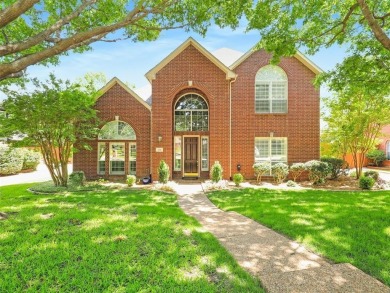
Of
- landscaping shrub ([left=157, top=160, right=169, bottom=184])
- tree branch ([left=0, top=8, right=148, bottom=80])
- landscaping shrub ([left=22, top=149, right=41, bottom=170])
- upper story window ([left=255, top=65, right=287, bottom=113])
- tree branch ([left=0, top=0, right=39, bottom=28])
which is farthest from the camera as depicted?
landscaping shrub ([left=22, top=149, right=41, bottom=170])

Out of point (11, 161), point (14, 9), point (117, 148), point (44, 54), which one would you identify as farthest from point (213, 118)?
point (11, 161)

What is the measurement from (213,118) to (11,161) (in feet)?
54.1

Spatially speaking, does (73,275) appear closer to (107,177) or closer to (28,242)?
(28,242)

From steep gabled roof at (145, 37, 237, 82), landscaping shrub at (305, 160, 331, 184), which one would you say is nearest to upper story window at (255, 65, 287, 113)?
steep gabled roof at (145, 37, 237, 82)

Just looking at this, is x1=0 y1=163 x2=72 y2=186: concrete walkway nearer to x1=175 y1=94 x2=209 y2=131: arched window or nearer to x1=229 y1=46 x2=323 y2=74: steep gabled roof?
x1=175 y1=94 x2=209 y2=131: arched window

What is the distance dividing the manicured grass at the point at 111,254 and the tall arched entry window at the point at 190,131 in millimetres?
7715

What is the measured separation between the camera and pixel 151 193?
35.5 ft

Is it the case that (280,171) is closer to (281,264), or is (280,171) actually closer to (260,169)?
Result: (260,169)

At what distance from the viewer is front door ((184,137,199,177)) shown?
14859 mm

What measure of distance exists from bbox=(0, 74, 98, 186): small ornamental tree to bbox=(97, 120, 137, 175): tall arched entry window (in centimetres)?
243

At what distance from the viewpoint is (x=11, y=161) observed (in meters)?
18.5

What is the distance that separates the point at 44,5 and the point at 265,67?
11984 millimetres

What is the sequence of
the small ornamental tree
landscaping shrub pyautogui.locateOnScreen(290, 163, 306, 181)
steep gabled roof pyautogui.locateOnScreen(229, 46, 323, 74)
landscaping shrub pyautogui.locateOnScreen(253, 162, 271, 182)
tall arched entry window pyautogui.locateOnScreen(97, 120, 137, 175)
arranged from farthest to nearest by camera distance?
tall arched entry window pyautogui.locateOnScreen(97, 120, 137, 175) < steep gabled roof pyautogui.locateOnScreen(229, 46, 323, 74) < landscaping shrub pyautogui.locateOnScreen(253, 162, 271, 182) < landscaping shrub pyautogui.locateOnScreen(290, 163, 306, 181) < the small ornamental tree

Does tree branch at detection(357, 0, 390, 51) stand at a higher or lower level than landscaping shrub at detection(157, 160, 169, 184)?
higher
